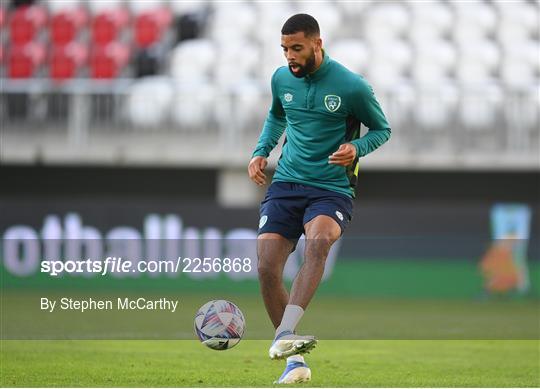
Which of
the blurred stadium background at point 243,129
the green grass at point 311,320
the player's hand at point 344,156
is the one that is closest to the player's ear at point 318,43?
the player's hand at point 344,156

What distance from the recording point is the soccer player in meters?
7.02

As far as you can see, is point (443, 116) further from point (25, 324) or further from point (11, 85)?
point (25, 324)

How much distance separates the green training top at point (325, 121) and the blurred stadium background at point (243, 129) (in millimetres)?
6172

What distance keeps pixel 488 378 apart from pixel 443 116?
12.4 m

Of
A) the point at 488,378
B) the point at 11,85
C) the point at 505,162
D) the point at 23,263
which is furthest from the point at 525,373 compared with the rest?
the point at 11,85

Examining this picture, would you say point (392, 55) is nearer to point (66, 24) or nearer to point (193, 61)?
point (193, 61)

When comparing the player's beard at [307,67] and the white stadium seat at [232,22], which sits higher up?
the white stadium seat at [232,22]

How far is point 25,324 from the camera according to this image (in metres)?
10.3

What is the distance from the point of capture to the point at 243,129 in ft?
65.8

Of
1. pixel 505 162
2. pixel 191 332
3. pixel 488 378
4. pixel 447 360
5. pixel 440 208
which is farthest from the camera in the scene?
pixel 505 162

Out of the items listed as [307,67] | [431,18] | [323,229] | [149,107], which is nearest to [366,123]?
[307,67]

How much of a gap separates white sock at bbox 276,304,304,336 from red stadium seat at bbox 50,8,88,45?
16913 mm

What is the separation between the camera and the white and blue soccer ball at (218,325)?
752 cm

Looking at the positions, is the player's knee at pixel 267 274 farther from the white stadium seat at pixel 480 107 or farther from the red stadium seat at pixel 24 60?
the red stadium seat at pixel 24 60
